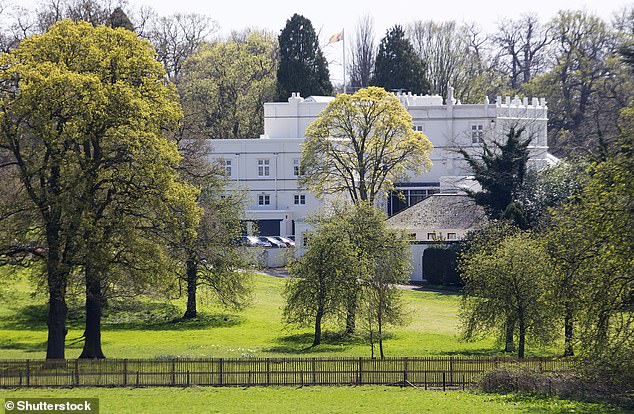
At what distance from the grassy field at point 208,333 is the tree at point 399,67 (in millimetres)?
47378

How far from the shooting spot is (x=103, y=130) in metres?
37.5

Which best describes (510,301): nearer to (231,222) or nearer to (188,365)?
(188,365)

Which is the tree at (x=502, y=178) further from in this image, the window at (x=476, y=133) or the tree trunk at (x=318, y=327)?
the tree trunk at (x=318, y=327)

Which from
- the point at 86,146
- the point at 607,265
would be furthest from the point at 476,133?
the point at 607,265

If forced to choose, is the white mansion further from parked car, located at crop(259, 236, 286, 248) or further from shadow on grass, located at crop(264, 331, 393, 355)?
shadow on grass, located at crop(264, 331, 393, 355)

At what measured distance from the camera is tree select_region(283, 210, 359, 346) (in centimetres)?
4597

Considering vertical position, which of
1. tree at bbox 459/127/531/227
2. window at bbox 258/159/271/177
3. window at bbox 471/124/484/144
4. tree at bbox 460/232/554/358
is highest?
window at bbox 471/124/484/144

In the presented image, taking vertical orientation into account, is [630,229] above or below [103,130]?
below

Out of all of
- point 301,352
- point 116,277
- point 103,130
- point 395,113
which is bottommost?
point 301,352

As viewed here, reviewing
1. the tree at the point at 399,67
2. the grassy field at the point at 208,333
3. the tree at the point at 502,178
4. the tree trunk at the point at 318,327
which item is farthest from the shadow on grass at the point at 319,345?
the tree at the point at 399,67

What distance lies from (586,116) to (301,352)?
64.7m

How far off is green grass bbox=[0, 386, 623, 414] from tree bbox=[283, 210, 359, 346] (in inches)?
468

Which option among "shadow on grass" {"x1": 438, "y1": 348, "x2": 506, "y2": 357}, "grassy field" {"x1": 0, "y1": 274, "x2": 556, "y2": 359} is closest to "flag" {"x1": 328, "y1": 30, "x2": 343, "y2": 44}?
"grassy field" {"x1": 0, "y1": 274, "x2": 556, "y2": 359}

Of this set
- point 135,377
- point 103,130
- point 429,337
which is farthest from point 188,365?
point 429,337
